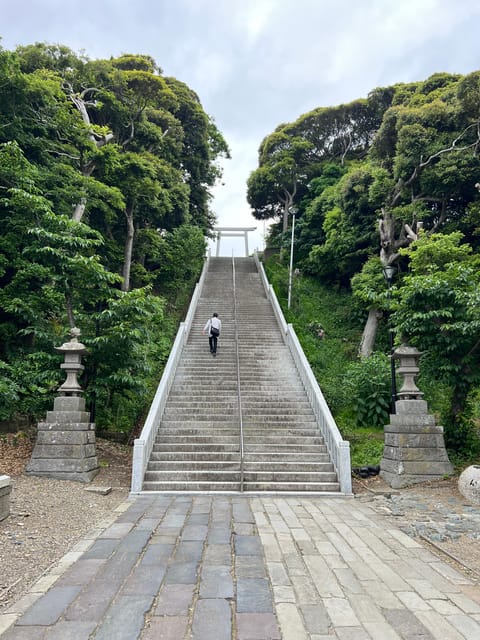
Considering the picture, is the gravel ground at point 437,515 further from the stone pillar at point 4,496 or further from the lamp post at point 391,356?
the stone pillar at point 4,496

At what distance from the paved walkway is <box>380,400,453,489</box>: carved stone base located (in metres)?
2.48

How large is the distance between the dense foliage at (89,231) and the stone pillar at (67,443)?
0.82m

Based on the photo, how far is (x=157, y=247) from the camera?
2005 centimetres

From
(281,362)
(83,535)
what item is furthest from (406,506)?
(281,362)

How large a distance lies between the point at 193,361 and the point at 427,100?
14.4 metres

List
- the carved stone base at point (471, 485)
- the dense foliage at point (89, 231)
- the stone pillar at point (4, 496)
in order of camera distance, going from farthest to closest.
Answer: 1. the dense foliage at point (89, 231)
2. the carved stone base at point (471, 485)
3. the stone pillar at point (4, 496)

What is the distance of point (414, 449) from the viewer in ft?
24.2

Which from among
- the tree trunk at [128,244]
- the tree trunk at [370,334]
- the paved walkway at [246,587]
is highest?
the tree trunk at [128,244]

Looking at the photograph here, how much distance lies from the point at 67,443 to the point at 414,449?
20.1 feet

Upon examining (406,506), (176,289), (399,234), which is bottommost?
(406,506)

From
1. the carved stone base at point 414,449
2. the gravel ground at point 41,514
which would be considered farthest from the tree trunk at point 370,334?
the gravel ground at point 41,514

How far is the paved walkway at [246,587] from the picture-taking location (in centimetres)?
255

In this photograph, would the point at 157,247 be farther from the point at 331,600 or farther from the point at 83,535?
the point at 331,600

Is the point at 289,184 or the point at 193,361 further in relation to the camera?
the point at 289,184
